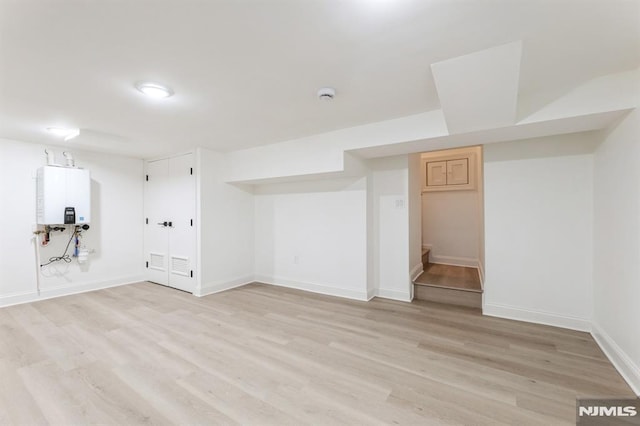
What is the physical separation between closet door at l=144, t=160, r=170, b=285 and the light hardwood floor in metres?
1.32

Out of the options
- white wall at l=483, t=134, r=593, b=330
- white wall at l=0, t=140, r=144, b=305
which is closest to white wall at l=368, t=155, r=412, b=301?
white wall at l=483, t=134, r=593, b=330

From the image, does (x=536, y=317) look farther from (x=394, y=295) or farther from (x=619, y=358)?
(x=394, y=295)

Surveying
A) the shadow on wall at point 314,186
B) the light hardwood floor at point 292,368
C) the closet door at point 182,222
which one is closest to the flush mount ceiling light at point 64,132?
the closet door at point 182,222

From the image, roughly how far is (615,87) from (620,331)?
6.14 feet

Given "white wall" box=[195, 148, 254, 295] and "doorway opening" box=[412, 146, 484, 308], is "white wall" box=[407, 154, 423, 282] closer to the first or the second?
"doorway opening" box=[412, 146, 484, 308]

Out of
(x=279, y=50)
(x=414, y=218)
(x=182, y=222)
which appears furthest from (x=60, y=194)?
(x=414, y=218)

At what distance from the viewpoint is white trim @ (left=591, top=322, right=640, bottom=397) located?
6.16 ft

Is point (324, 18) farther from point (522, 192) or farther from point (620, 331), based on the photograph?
point (620, 331)

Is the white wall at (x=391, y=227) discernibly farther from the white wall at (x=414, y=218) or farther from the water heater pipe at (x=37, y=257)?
the water heater pipe at (x=37, y=257)

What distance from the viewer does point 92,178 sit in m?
4.38

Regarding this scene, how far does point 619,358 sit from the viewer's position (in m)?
2.11

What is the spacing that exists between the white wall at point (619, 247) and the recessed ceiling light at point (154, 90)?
11.5ft

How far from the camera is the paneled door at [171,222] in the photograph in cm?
429

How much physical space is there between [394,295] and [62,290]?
16.1ft
